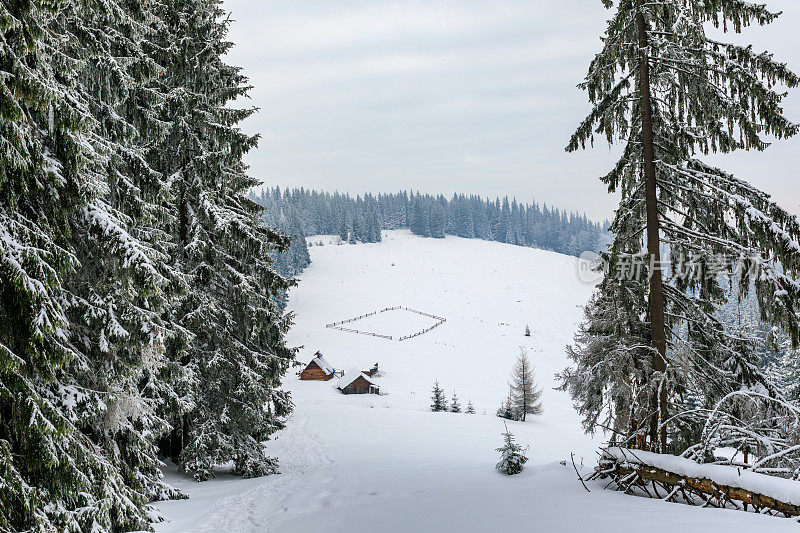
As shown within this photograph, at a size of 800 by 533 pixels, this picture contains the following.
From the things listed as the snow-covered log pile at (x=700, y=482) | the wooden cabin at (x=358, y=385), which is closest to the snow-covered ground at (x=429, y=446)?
the snow-covered log pile at (x=700, y=482)

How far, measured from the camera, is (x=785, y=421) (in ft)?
25.3

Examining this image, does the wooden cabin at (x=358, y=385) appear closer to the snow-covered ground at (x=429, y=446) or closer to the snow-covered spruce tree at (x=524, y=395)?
the snow-covered ground at (x=429, y=446)

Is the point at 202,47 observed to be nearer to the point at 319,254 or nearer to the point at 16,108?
the point at 16,108

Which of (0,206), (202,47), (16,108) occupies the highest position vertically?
(202,47)

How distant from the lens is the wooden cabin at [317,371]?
51.2m

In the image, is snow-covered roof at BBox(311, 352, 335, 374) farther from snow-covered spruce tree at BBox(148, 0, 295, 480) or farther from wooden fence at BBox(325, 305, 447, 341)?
snow-covered spruce tree at BBox(148, 0, 295, 480)

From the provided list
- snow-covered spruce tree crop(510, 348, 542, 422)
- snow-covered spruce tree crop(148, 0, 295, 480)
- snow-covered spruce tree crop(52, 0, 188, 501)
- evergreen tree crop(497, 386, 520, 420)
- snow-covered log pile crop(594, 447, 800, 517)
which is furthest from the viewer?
snow-covered spruce tree crop(510, 348, 542, 422)

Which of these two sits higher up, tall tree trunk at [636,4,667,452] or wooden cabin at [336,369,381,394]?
tall tree trunk at [636,4,667,452]

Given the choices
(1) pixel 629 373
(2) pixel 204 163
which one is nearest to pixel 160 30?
(2) pixel 204 163

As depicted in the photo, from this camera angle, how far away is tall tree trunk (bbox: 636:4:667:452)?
28.6 ft

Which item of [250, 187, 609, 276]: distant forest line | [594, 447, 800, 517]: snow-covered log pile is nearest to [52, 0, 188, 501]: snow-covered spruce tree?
[594, 447, 800, 517]: snow-covered log pile

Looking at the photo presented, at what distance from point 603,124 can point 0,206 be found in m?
9.40

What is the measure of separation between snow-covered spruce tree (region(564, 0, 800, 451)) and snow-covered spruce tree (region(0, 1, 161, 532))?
8.26 meters

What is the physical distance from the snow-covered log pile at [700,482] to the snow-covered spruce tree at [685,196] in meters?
0.69
